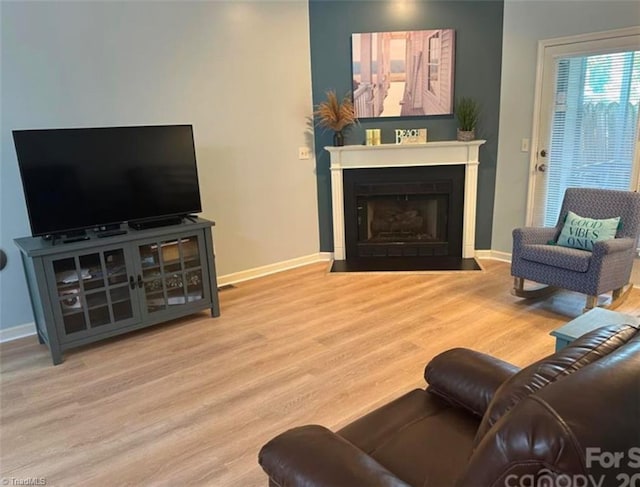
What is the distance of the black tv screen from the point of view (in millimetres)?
3018

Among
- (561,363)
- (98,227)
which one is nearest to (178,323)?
(98,227)

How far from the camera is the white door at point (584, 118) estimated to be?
386 centimetres

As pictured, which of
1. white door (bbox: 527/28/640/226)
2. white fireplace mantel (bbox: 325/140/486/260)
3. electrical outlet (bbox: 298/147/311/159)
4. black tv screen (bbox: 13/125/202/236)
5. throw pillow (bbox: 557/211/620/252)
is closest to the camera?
black tv screen (bbox: 13/125/202/236)

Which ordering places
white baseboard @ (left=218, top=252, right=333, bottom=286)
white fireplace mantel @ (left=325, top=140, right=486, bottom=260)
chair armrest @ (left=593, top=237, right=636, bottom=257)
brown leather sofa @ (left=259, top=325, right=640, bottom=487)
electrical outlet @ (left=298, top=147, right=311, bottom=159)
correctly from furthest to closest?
electrical outlet @ (left=298, top=147, right=311, bottom=159) < white fireplace mantel @ (left=325, top=140, right=486, bottom=260) < white baseboard @ (left=218, top=252, right=333, bottom=286) < chair armrest @ (left=593, top=237, right=636, bottom=257) < brown leather sofa @ (left=259, top=325, right=640, bottom=487)

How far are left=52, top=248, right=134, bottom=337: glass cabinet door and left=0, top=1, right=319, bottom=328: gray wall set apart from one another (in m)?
0.65

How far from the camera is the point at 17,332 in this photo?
3.50 meters

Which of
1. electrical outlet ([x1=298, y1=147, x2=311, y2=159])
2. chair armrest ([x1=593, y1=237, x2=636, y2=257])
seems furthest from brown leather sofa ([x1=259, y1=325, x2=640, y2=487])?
electrical outlet ([x1=298, y1=147, x2=311, y2=159])

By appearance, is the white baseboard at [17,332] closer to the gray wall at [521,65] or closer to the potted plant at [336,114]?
the potted plant at [336,114]

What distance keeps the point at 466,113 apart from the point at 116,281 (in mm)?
3524

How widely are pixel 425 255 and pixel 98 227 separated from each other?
10.5 ft

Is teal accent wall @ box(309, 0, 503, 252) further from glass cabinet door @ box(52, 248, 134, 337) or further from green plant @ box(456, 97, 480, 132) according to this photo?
glass cabinet door @ box(52, 248, 134, 337)

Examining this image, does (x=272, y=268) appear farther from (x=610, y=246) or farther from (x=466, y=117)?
(x=610, y=246)

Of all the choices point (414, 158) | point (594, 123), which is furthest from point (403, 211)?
point (594, 123)

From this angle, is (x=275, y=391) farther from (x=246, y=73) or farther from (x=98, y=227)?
(x=246, y=73)
